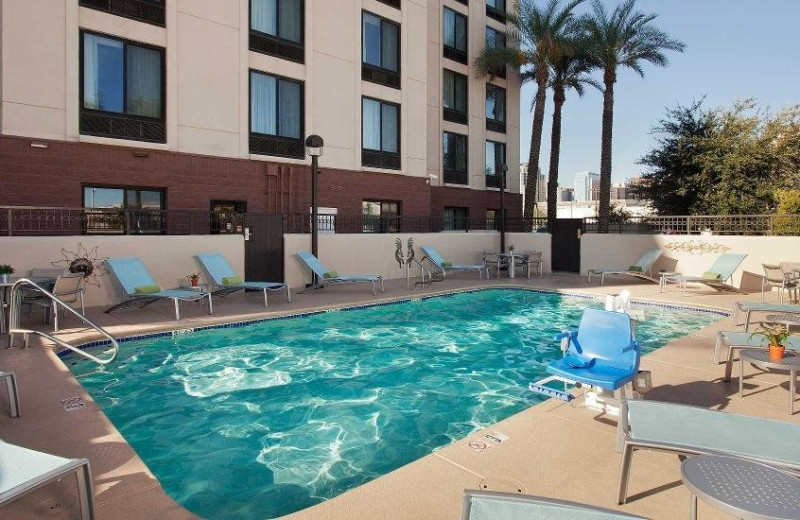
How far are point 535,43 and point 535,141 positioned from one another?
4.48 meters

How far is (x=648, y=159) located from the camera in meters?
27.5

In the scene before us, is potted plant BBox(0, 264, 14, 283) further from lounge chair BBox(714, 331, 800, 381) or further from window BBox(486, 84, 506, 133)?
window BBox(486, 84, 506, 133)

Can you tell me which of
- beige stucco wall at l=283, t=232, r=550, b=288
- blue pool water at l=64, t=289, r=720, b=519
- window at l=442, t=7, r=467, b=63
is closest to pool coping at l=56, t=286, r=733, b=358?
blue pool water at l=64, t=289, r=720, b=519

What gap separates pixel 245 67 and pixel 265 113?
142 centimetres

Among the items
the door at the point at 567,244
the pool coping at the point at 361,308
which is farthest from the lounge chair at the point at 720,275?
the door at the point at 567,244

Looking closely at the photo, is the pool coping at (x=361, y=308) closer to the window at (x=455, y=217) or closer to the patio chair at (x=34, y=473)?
the patio chair at (x=34, y=473)

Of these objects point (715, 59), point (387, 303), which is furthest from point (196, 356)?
point (715, 59)

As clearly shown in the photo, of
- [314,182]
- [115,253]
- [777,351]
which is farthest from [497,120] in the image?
[777,351]

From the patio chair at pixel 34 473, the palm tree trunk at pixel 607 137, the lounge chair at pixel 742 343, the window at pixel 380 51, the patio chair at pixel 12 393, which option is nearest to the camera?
the patio chair at pixel 34 473

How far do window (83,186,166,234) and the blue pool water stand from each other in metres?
4.06

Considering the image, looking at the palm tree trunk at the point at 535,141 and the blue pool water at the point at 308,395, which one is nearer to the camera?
the blue pool water at the point at 308,395

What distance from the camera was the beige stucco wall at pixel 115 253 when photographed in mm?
9422

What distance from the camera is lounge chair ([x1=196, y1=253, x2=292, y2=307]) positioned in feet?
35.5

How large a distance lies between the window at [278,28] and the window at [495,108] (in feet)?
37.9
